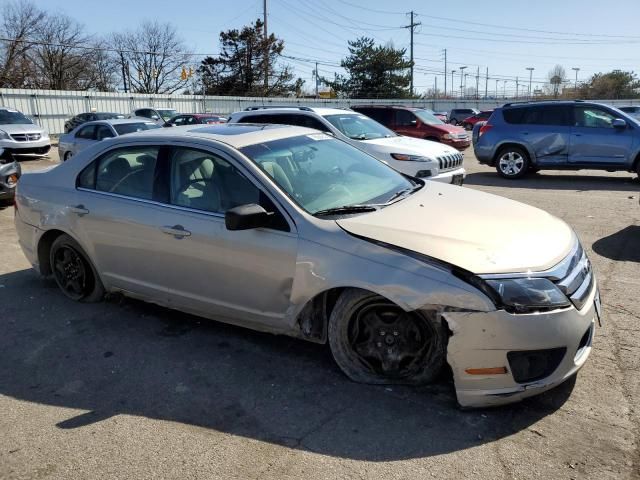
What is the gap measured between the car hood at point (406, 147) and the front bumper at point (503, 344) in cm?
681

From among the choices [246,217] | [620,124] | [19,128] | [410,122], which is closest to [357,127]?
[620,124]

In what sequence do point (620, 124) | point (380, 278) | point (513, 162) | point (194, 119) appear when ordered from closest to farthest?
point (380, 278)
point (620, 124)
point (513, 162)
point (194, 119)

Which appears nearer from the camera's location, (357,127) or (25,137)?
(357,127)

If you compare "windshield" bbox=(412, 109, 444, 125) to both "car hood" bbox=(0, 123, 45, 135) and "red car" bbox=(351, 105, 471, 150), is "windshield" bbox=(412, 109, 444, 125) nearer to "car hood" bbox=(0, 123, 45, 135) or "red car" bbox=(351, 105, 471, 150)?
"red car" bbox=(351, 105, 471, 150)

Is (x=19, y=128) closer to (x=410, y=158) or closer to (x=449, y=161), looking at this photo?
(x=410, y=158)

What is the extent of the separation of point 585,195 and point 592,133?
2263 mm

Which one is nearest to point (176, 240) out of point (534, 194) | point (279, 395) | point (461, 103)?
point (279, 395)

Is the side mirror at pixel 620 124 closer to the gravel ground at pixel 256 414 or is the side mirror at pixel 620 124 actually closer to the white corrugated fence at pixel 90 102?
the gravel ground at pixel 256 414

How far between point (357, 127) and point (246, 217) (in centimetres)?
777

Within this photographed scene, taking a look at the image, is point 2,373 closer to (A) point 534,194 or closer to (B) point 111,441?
(B) point 111,441

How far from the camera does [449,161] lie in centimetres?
980

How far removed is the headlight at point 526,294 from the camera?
2.81 meters

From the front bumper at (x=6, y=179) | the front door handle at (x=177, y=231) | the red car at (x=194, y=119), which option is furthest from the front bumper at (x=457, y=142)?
the front door handle at (x=177, y=231)

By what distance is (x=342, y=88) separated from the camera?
61.0m
